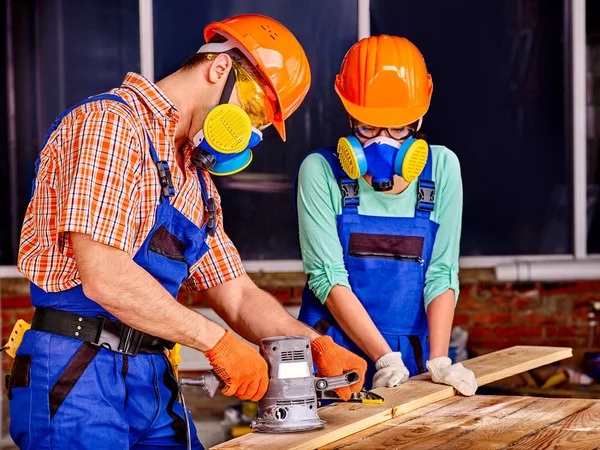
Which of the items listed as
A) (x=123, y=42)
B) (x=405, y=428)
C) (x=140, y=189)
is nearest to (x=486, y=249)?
(x=123, y=42)

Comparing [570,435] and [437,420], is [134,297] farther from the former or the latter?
[570,435]

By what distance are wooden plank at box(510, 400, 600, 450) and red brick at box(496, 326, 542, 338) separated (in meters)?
3.17

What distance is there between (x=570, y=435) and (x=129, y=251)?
3.88 ft

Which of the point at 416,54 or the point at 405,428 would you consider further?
the point at 416,54

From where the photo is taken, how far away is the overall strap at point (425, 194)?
335 centimetres

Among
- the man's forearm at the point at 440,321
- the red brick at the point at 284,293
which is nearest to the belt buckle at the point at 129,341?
the man's forearm at the point at 440,321

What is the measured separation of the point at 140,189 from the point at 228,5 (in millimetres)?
3262

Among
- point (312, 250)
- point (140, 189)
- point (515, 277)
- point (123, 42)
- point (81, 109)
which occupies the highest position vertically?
point (123, 42)

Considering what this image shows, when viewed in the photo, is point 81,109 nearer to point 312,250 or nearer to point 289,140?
point 312,250

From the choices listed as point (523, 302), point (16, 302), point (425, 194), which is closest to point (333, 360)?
point (425, 194)

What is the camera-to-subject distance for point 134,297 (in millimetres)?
2273

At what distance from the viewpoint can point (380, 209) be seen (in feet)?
11.0

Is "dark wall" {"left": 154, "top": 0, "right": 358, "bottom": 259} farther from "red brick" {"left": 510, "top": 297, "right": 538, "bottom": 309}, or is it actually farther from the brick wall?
"red brick" {"left": 510, "top": 297, "right": 538, "bottom": 309}

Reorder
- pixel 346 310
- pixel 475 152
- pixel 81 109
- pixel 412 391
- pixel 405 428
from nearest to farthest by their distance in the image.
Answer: pixel 81 109 → pixel 405 428 → pixel 412 391 → pixel 346 310 → pixel 475 152
